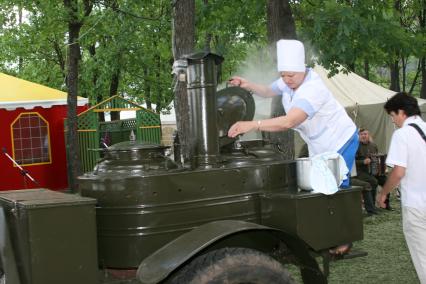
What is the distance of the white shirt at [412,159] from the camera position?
4199 mm

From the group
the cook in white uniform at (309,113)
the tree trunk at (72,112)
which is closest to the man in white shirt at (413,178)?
the cook in white uniform at (309,113)

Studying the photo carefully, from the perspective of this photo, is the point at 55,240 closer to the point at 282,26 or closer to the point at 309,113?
the point at 309,113

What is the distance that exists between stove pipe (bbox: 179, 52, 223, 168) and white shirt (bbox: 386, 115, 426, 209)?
5.11 ft

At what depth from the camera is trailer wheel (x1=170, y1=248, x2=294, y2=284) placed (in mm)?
2881

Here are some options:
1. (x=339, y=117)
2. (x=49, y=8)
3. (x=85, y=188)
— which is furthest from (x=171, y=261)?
(x=49, y=8)

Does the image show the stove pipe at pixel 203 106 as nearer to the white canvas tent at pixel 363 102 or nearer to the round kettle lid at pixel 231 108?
the round kettle lid at pixel 231 108

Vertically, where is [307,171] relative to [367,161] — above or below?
above

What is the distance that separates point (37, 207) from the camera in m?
2.81

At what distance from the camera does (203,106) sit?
3492mm

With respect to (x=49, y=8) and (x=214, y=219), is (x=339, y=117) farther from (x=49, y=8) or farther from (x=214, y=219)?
(x=49, y=8)

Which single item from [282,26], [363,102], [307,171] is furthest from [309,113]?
[363,102]

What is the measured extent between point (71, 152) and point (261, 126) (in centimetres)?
1118

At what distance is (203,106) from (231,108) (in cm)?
33

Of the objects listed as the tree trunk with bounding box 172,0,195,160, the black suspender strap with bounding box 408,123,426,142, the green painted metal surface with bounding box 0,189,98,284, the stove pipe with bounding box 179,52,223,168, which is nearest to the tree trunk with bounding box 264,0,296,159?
the tree trunk with bounding box 172,0,195,160
